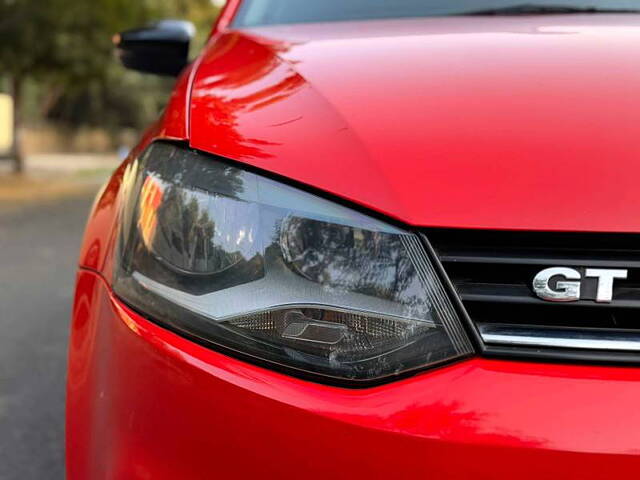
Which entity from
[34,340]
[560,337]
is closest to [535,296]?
[560,337]

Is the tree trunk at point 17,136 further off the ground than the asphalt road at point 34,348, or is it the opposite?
the tree trunk at point 17,136

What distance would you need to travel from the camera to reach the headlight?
0.99 meters

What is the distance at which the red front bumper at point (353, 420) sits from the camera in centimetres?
87

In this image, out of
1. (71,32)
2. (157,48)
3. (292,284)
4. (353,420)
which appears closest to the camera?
(353,420)

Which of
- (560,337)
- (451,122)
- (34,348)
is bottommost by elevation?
(34,348)

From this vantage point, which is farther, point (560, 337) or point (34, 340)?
point (34, 340)

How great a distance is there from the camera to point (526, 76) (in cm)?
128

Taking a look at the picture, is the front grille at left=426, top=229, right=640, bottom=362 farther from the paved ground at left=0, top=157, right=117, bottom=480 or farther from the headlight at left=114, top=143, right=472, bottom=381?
the paved ground at left=0, top=157, right=117, bottom=480

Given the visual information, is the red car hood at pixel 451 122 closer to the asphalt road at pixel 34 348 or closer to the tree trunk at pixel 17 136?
the asphalt road at pixel 34 348

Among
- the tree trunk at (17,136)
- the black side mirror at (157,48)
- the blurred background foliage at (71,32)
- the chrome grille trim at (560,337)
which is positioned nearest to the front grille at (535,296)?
the chrome grille trim at (560,337)

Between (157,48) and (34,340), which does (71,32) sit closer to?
(34,340)

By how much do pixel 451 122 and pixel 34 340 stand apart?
125 inches

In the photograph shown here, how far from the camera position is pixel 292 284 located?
1019 millimetres

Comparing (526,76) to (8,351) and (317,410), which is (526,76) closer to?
(317,410)
